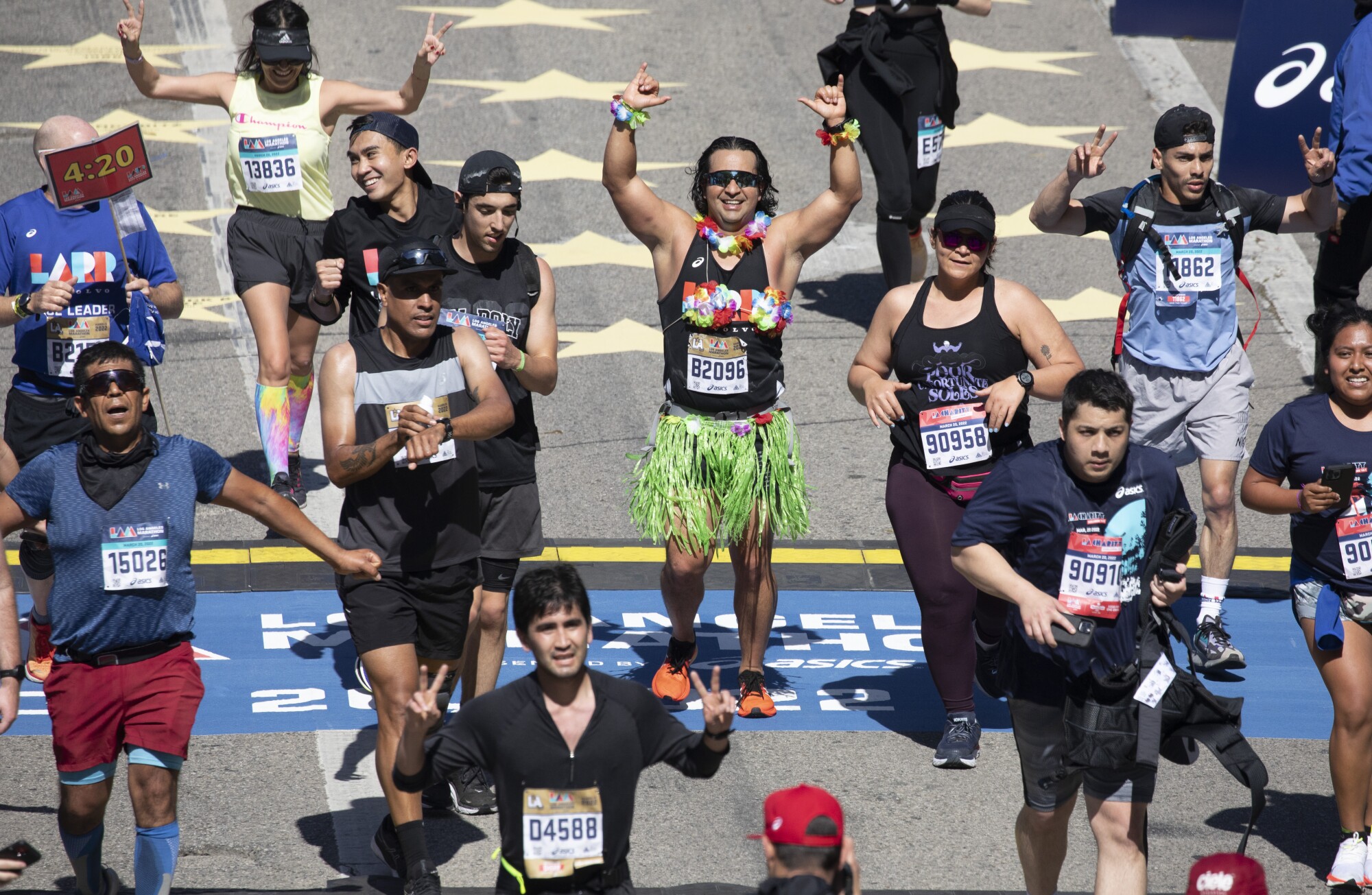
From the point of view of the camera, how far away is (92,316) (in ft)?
24.0

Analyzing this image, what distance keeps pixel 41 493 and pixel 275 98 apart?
3.86 m

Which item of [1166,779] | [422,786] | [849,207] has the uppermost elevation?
[849,207]

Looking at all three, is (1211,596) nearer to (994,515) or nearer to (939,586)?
(939,586)

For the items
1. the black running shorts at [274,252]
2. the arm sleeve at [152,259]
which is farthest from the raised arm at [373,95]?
the arm sleeve at [152,259]

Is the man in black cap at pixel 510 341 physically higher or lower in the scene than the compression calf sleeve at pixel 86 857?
higher

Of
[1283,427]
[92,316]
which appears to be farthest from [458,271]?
[1283,427]

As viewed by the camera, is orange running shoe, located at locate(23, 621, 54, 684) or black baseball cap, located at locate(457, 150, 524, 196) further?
orange running shoe, located at locate(23, 621, 54, 684)

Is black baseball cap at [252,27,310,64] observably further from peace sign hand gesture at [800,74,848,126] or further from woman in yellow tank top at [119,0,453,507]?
peace sign hand gesture at [800,74,848,126]

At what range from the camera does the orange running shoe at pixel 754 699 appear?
7.42 m

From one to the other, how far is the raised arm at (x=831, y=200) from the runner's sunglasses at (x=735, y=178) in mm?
243

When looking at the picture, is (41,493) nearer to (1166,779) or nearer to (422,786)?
(422,786)

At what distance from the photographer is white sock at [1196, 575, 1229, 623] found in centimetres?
786

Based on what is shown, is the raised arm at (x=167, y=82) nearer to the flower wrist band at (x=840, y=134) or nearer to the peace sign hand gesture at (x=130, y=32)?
the peace sign hand gesture at (x=130, y=32)

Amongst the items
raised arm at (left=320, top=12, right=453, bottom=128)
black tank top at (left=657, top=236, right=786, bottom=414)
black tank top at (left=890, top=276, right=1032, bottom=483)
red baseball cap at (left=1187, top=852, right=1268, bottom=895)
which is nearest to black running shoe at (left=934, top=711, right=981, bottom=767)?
black tank top at (left=890, top=276, right=1032, bottom=483)
